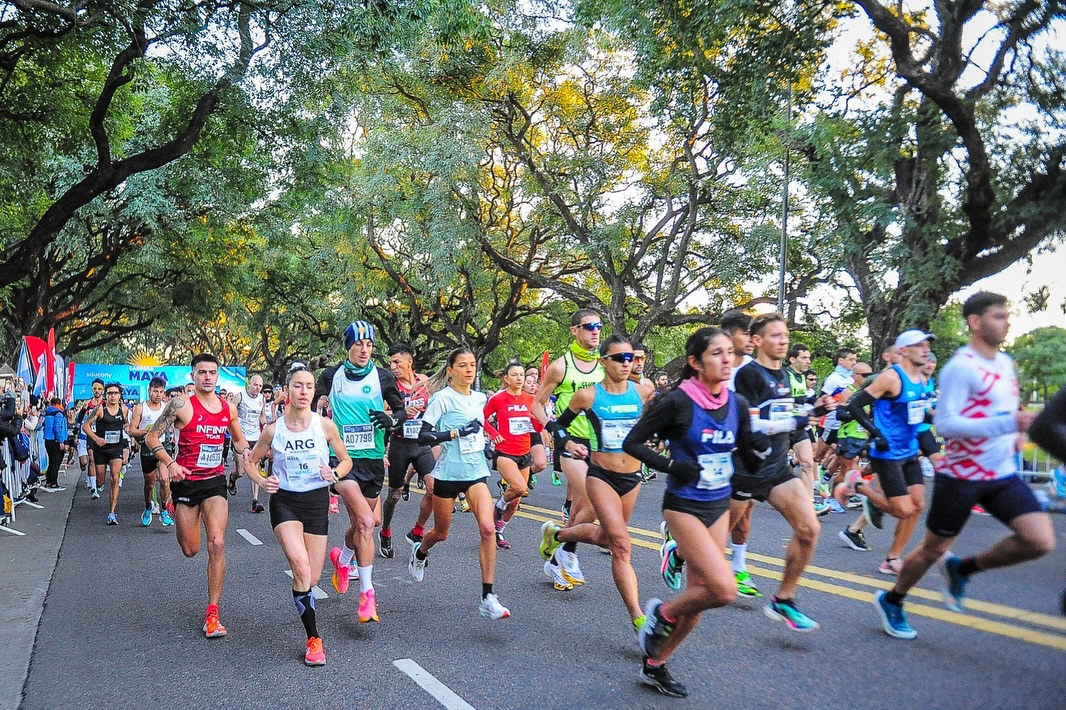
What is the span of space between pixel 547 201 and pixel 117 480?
Answer: 14.9 meters

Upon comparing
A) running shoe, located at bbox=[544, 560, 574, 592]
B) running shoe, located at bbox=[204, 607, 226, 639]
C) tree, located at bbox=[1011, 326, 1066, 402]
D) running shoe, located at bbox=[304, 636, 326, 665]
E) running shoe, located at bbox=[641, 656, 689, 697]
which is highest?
tree, located at bbox=[1011, 326, 1066, 402]

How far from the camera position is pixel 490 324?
34812 millimetres

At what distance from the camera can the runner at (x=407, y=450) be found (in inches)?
301

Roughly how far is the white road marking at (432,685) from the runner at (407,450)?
7.00ft

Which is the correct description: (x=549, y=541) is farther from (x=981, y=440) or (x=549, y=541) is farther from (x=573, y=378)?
(x=981, y=440)

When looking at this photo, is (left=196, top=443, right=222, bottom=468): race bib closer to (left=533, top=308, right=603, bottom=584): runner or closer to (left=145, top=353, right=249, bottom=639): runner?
(left=145, top=353, right=249, bottom=639): runner

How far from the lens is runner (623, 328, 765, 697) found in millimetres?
4504

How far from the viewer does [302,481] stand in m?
5.77

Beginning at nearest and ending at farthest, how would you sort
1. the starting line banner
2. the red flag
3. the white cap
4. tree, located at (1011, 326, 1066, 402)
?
1. tree, located at (1011, 326, 1066, 402)
2. the white cap
3. the red flag
4. the starting line banner

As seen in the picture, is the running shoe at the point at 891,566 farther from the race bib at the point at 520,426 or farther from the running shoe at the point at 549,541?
the race bib at the point at 520,426

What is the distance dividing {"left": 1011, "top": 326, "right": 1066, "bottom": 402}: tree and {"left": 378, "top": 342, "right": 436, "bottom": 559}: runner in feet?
15.4

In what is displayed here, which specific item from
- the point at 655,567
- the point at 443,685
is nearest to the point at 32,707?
the point at 443,685

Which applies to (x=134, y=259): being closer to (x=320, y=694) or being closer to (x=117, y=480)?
(x=117, y=480)

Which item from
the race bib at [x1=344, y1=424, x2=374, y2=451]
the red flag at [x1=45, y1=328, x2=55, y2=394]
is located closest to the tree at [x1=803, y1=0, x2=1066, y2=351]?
the race bib at [x1=344, y1=424, x2=374, y2=451]
